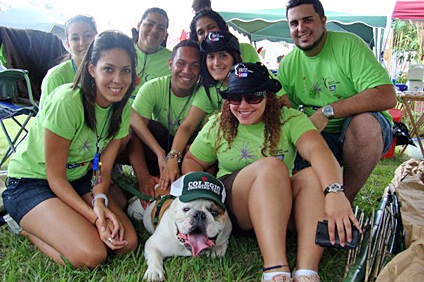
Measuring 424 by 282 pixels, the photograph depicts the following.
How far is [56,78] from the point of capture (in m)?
2.85

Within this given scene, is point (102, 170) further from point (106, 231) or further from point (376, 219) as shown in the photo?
point (376, 219)

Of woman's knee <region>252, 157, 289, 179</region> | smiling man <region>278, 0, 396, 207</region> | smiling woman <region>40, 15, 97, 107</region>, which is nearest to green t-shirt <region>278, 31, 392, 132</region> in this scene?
smiling man <region>278, 0, 396, 207</region>

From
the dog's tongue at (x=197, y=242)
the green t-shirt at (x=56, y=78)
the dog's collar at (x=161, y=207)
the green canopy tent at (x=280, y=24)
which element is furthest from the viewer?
the green canopy tent at (x=280, y=24)

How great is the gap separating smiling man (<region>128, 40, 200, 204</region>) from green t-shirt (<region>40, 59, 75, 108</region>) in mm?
557

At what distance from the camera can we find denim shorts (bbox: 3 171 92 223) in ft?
7.11

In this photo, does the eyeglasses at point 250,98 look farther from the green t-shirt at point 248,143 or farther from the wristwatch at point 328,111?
the wristwatch at point 328,111

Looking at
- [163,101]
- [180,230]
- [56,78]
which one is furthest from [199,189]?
[56,78]

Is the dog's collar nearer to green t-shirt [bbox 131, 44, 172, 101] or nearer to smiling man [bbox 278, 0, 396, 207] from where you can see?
smiling man [bbox 278, 0, 396, 207]

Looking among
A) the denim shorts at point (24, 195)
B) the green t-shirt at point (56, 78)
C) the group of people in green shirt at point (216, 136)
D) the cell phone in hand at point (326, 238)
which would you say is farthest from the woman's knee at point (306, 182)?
the green t-shirt at point (56, 78)

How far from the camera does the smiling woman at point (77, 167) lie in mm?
2090

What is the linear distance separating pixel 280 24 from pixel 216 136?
24.5 ft

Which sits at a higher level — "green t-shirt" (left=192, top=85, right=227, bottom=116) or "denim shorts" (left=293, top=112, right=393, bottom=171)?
"green t-shirt" (left=192, top=85, right=227, bottom=116)

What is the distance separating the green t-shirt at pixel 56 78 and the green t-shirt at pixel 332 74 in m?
1.72

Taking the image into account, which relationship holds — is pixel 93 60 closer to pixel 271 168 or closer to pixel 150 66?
pixel 271 168
